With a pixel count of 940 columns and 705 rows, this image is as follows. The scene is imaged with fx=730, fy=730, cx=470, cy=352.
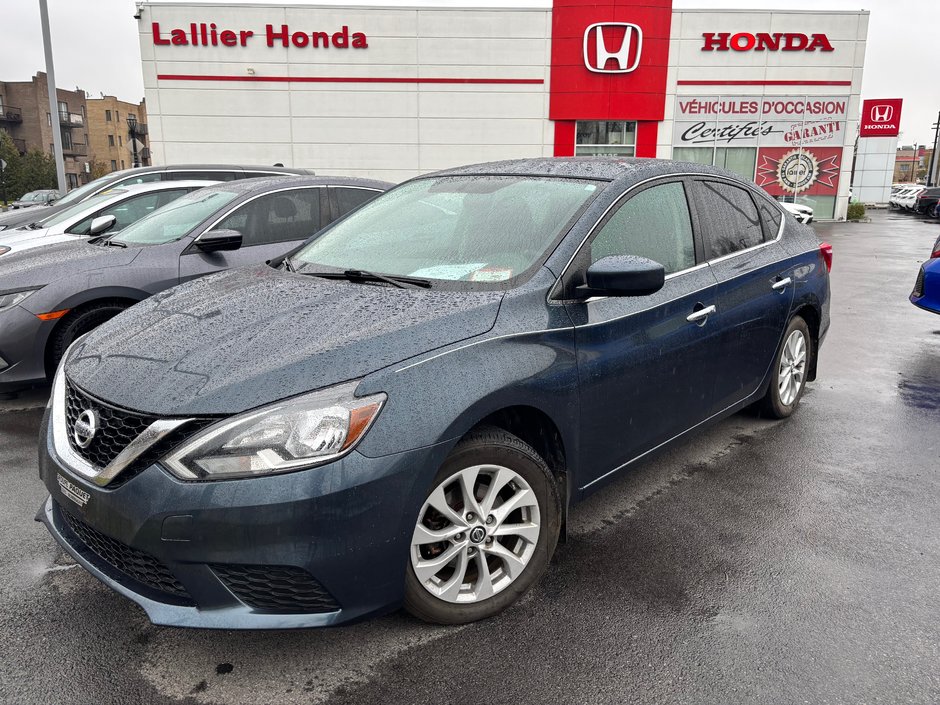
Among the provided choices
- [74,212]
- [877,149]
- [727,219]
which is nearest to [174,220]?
[74,212]

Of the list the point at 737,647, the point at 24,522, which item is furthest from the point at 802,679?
the point at 24,522

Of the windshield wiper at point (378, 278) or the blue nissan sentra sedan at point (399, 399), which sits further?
the windshield wiper at point (378, 278)

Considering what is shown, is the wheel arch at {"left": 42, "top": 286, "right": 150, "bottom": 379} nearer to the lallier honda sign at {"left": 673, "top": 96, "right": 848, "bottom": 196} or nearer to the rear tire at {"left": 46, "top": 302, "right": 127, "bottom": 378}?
the rear tire at {"left": 46, "top": 302, "right": 127, "bottom": 378}

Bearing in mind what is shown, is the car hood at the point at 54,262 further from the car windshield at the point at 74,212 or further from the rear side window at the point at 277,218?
the car windshield at the point at 74,212

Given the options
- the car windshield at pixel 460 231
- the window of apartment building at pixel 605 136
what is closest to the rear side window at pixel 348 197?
the car windshield at pixel 460 231

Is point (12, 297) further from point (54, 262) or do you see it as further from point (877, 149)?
point (877, 149)

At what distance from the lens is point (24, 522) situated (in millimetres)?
3430

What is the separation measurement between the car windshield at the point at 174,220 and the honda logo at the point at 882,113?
169 feet

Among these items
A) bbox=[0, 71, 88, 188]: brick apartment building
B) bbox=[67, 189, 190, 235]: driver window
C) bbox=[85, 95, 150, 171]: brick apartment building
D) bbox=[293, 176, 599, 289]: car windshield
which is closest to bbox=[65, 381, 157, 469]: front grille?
bbox=[293, 176, 599, 289]: car windshield

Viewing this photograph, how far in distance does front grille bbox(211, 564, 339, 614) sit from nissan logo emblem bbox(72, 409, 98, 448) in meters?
0.62

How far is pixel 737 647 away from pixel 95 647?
7.24 feet

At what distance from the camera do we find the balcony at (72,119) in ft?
269

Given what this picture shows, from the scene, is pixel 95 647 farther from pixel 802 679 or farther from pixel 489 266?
pixel 802 679

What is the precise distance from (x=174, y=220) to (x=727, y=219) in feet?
13.7
